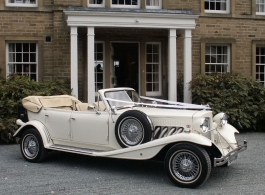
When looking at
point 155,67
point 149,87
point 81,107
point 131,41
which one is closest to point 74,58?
point 131,41

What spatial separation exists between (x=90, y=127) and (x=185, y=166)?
A: 1.91 meters

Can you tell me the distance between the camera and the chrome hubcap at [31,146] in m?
7.20

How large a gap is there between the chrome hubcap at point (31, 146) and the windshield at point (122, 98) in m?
1.69

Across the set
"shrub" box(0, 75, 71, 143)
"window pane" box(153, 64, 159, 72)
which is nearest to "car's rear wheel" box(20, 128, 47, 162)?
"shrub" box(0, 75, 71, 143)

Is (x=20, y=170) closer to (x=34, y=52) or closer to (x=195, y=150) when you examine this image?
(x=195, y=150)

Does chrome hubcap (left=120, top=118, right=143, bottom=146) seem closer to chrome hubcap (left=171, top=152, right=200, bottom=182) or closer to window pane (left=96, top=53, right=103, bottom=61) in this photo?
chrome hubcap (left=171, top=152, right=200, bottom=182)

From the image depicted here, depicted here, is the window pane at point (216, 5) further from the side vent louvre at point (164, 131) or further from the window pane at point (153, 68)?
the side vent louvre at point (164, 131)

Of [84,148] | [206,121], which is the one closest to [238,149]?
[206,121]

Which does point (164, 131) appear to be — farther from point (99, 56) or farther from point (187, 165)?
point (99, 56)

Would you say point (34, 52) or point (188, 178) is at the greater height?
point (34, 52)

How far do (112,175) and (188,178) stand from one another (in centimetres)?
139

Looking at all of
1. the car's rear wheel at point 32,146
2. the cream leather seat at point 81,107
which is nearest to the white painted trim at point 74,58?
the cream leather seat at point 81,107

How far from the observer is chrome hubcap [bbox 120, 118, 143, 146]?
19.7ft

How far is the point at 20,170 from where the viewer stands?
6672 millimetres
